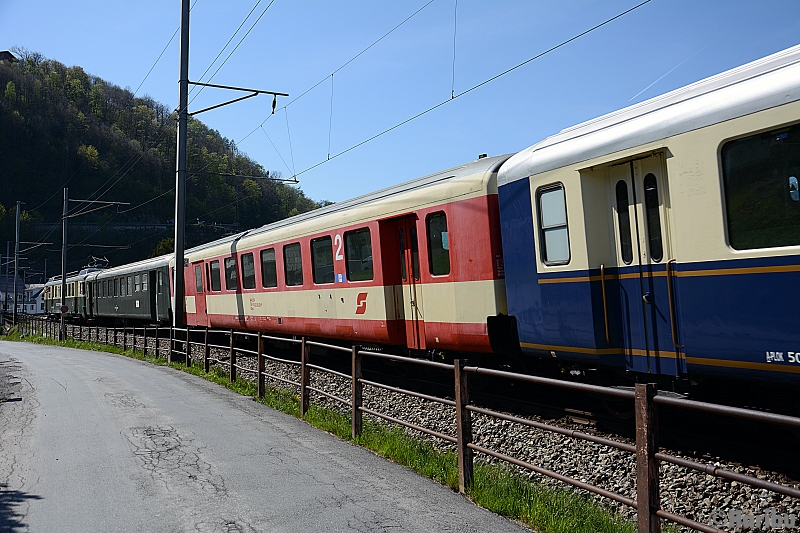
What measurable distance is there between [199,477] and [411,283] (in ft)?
18.9

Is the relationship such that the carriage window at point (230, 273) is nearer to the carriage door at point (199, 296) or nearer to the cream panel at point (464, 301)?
the carriage door at point (199, 296)

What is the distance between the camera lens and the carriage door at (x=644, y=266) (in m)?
7.08

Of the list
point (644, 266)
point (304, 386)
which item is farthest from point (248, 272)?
point (644, 266)

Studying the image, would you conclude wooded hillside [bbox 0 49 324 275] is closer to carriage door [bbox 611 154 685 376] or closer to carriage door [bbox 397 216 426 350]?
carriage door [bbox 397 216 426 350]

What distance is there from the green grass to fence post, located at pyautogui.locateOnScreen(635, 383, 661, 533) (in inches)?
29.5

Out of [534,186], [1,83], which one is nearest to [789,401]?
[534,186]

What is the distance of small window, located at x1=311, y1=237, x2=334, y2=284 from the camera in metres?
13.9

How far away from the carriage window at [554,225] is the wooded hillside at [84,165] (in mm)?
50465

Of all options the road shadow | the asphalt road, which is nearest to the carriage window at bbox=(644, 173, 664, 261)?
the asphalt road

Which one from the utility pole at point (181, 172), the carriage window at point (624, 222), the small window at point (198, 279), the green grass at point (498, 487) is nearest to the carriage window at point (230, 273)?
the utility pole at point (181, 172)

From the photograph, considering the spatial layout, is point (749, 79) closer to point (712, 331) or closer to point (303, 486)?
point (712, 331)

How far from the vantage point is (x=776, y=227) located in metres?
5.90

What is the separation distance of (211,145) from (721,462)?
124ft

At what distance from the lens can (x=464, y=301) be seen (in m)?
10.0
